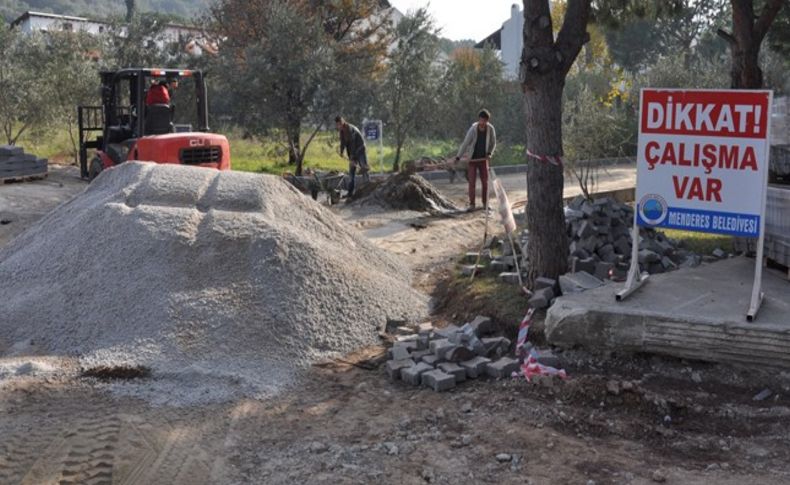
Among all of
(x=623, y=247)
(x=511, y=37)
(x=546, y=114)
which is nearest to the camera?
(x=546, y=114)

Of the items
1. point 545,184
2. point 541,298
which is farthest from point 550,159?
point 541,298

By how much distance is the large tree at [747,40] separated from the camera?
13906 mm

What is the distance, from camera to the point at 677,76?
23391 millimetres

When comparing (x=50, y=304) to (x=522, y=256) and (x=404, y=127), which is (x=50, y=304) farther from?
(x=404, y=127)

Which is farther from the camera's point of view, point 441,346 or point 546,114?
point 546,114

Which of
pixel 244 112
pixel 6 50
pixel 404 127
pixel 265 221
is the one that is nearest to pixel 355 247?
pixel 265 221

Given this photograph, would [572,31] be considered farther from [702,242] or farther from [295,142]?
[295,142]

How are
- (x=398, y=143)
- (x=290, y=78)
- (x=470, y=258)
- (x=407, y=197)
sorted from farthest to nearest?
(x=398, y=143) < (x=290, y=78) < (x=407, y=197) < (x=470, y=258)

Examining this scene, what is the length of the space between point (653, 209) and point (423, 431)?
2.98 meters

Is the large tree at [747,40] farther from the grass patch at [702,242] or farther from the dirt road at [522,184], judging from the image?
the grass patch at [702,242]

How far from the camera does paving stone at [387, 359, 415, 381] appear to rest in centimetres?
676

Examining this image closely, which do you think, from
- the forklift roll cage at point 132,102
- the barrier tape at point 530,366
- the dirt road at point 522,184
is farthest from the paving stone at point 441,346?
the dirt road at point 522,184

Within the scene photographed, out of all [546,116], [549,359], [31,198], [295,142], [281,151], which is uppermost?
[546,116]

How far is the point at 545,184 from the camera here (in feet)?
26.8
